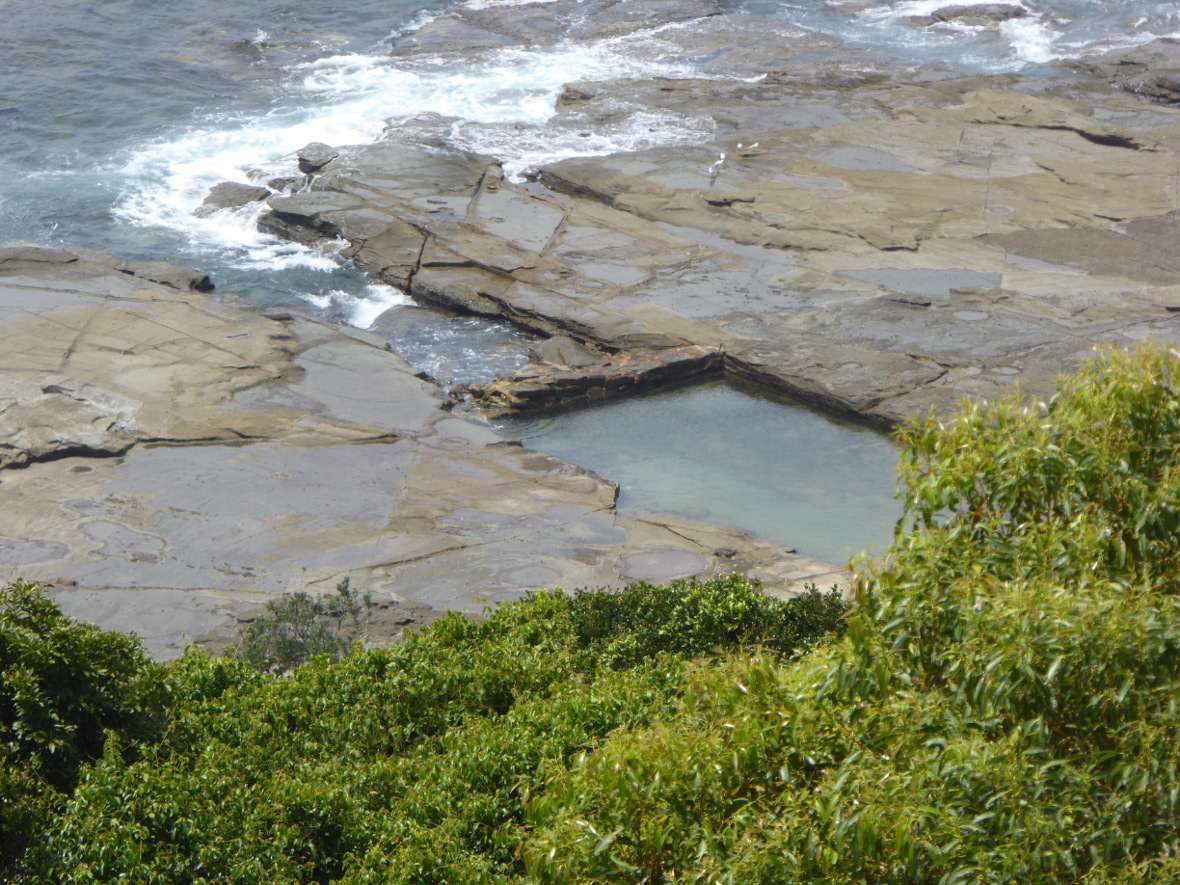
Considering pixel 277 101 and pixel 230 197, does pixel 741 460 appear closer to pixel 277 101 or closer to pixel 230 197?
pixel 230 197

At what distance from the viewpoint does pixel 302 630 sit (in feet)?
31.3

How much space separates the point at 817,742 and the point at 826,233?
1508 cm

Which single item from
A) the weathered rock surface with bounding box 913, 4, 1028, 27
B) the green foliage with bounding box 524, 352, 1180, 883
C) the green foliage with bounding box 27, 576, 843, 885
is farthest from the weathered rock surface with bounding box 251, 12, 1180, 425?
the green foliage with bounding box 524, 352, 1180, 883

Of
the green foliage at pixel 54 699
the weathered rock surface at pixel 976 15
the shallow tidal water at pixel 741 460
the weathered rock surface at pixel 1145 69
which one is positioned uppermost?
the weathered rock surface at pixel 976 15

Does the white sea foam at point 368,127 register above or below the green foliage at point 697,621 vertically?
above

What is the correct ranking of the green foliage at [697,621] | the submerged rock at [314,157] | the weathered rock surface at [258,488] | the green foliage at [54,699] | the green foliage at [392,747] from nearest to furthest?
the green foliage at [392,747] < the green foliage at [54,699] < the green foliage at [697,621] < the weathered rock surface at [258,488] < the submerged rock at [314,157]

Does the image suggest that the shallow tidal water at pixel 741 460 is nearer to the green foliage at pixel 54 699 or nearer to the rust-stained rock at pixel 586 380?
the rust-stained rock at pixel 586 380

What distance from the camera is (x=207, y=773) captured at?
6441 mm

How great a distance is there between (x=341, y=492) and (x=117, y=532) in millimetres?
2282

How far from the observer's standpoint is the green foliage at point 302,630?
29.7 ft

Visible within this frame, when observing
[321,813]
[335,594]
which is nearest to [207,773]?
[321,813]

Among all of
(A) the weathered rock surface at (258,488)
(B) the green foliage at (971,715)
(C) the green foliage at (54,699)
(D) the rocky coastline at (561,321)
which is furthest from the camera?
(D) the rocky coastline at (561,321)

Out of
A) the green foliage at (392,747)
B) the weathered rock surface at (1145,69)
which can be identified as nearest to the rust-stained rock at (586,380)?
the green foliage at (392,747)

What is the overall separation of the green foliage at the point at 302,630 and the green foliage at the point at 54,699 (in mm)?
1824
